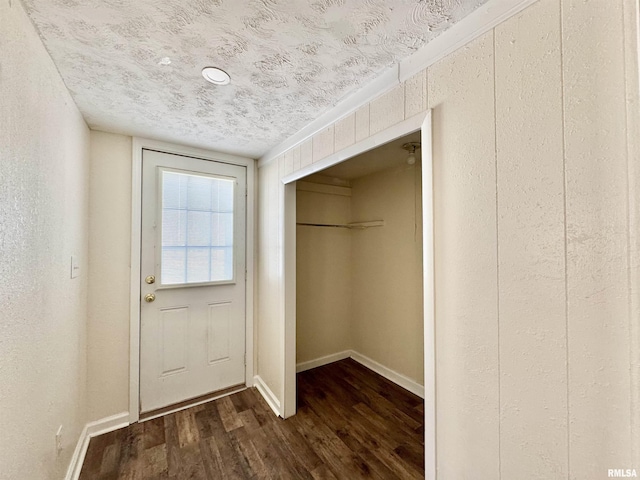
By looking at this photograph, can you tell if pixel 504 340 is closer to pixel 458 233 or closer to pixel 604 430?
pixel 604 430

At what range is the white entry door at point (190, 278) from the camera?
7.16ft

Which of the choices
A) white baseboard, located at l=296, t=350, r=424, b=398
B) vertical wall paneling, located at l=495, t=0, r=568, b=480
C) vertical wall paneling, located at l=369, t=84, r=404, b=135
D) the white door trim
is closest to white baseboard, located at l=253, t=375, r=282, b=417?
white baseboard, located at l=296, t=350, r=424, b=398

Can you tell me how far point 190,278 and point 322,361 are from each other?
1.77 m

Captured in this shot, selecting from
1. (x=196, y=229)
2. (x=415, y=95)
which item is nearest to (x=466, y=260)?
(x=415, y=95)

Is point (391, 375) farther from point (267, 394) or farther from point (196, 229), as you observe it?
point (196, 229)

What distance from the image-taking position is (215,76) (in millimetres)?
1315

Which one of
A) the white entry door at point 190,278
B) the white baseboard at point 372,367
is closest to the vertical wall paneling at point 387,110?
the white entry door at point 190,278

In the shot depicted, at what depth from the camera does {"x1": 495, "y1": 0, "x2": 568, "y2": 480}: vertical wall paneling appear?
0.76 meters

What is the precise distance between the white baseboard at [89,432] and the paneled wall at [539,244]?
6.76 ft

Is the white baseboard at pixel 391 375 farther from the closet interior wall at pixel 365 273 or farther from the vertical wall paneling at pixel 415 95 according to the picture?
the vertical wall paneling at pixel 415 95

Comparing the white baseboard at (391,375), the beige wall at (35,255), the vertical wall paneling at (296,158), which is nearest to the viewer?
the beige wall at (35,255)

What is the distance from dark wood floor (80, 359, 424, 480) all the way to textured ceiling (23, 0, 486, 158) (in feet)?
7.37

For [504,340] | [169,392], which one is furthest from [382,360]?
[504,340]

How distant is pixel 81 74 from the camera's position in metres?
1.31
